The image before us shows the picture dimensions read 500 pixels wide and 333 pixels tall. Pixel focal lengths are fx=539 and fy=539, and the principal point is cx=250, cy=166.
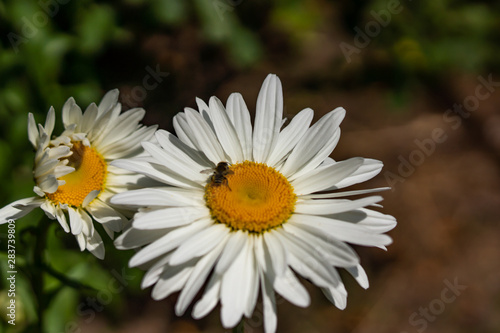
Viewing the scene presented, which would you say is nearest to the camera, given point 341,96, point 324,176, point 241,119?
point 324,176

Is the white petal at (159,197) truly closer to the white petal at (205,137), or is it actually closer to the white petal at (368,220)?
the white petal at (205,137)

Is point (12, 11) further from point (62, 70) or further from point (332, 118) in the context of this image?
point (332, 118)

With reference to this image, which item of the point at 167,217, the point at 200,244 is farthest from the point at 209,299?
the point at 167,217

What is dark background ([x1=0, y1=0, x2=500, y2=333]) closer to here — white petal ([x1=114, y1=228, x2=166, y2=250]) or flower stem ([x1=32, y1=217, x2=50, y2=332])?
flower stem ([x1=32, y1=217, x2=50, y2=332])

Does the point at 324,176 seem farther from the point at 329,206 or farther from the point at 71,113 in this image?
the point at 71,113

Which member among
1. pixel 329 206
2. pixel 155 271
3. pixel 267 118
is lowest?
pixel 155 271

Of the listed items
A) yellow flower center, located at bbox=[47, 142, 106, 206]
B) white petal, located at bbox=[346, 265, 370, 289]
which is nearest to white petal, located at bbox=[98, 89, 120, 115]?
yellow flower center, located at bbox=[47, 142, 106, 206]

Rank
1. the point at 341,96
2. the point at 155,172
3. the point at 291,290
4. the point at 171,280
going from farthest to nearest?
1. the point at 341,96
2. the point at 155,172
3. the point at 171,280
4. the point at 291,290
